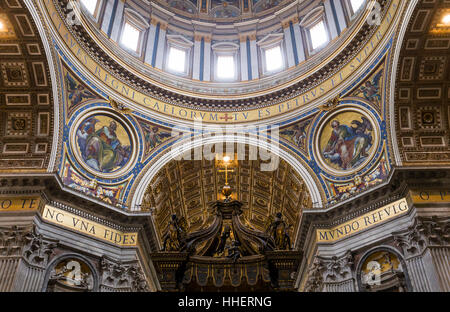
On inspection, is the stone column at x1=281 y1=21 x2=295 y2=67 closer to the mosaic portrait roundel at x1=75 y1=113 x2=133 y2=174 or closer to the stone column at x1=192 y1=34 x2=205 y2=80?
the stone column at x1=192 y1=34 x2=205 y2=80

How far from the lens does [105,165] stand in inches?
671

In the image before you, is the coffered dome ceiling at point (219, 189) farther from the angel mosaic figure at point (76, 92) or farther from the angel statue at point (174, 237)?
the angel statue at point (174, 237)

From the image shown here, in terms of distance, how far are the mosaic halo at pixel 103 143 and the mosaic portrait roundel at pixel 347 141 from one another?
8539 millimetres

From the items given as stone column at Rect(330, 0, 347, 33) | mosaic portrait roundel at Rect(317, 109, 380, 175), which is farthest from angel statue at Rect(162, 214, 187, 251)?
stone column at Rect(330, 0, 347, 33)

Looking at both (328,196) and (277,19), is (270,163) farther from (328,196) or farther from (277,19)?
(277,19)

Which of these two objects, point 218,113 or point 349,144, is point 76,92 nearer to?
point 218,113

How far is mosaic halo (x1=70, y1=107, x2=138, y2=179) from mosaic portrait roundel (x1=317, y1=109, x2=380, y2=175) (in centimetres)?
854

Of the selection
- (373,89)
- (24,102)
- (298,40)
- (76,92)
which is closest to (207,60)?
(298,40)

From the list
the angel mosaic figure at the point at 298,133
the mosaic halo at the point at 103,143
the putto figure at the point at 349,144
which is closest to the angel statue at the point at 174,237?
the mosaic halo at the point at 103,143

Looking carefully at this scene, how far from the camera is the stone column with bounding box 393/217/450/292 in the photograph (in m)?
12.0

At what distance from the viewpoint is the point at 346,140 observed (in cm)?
1730

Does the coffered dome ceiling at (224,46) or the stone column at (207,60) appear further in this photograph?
the stone column at (207,60)

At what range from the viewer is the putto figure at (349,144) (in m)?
16.5
